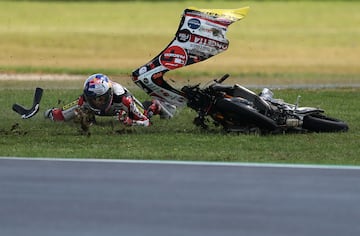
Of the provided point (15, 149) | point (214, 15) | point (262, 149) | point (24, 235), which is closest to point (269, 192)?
point (24, 235)

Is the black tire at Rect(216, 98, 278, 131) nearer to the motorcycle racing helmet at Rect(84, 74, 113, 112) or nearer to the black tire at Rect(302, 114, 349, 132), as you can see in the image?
the black tire at Rect(302, 114, 349, 132)

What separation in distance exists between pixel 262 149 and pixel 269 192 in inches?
141

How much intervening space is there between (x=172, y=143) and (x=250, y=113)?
1117 millimetres

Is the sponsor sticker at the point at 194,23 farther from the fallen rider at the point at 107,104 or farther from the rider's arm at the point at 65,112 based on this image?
the rider's arm at the point at 65,112

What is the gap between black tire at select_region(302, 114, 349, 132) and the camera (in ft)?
43.2

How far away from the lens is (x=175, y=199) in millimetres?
8016

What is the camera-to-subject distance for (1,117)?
50.9 feet

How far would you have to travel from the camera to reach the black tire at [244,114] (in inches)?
500

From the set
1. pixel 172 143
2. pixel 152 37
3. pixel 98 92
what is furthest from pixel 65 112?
pixel 152 37

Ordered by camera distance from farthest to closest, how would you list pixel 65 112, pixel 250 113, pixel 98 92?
pixel 65 112 → pixel 98 92 → pixel 250 113

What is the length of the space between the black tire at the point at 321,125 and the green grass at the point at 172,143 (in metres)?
0.16

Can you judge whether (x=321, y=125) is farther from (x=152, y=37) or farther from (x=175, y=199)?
(x=152, y=37)

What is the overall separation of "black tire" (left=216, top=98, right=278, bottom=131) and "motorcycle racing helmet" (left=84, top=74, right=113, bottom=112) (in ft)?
4.99

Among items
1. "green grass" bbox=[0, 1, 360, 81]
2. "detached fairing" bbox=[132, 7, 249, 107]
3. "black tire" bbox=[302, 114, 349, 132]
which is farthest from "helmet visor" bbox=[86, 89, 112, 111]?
"green grass" bbox=[0, 1, 360, 81]
